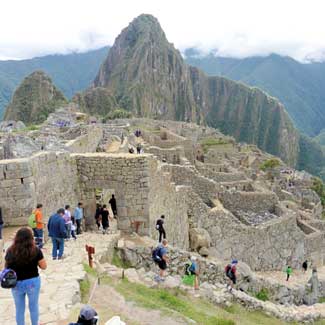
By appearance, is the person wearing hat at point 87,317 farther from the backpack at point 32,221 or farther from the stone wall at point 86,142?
the stone wall at point 86,142

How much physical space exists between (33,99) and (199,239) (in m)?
79.8

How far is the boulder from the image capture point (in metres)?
18.0

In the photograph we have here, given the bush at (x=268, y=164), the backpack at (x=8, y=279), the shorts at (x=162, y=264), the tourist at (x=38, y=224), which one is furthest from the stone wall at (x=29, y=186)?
the bush at (x=268, y=164)

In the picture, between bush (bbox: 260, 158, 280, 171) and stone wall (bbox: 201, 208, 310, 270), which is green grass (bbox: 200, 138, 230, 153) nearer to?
bush (bbox: 260, 158, 280, 171)

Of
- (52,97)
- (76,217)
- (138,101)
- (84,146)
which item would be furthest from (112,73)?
(76,217)

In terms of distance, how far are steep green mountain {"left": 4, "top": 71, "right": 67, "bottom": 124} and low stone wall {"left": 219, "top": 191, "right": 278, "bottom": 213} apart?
212ft

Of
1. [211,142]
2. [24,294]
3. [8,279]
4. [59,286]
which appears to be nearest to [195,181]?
[59,286]

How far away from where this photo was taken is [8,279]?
560cm

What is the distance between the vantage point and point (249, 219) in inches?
891

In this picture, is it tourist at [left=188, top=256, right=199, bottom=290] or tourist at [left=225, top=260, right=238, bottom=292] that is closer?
tourist at [left=188, top=256, right=199, bottom=290]

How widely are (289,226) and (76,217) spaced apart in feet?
44.6

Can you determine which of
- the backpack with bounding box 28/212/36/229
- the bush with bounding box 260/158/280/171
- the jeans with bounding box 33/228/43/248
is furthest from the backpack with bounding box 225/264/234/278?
the bush with bounding box 260/158/280/171

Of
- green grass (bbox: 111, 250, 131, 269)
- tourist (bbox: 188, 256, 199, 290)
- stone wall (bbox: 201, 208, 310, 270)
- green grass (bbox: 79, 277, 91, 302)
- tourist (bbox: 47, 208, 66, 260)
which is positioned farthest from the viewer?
stone wall (bbox: 201, 208, 310, 270)

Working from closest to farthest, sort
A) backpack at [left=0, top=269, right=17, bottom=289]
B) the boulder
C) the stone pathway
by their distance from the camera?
backpack at [left=0, top=269, right=17, bottom=289]
the stone pathway
the boulder
